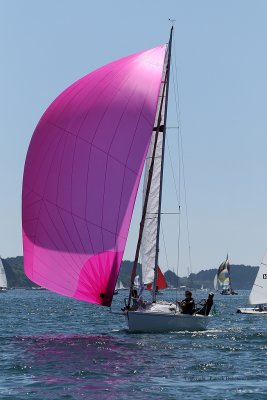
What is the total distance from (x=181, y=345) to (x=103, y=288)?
3.32m

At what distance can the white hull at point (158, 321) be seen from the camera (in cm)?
3259

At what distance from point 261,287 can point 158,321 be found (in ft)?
94.6

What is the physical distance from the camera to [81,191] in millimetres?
29750

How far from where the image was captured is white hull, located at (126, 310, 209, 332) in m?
32.6

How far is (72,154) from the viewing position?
97.8 feet

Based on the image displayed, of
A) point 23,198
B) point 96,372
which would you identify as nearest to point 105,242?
point 23,198

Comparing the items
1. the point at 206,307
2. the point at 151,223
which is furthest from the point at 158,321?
the point at 151,223

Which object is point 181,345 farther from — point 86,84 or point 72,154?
point 86,84

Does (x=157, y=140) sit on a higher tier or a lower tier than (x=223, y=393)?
higher

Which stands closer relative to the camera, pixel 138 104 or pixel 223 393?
pixel 223 393

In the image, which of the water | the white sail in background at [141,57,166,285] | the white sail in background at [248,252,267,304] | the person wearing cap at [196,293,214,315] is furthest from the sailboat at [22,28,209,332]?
the white sail in background at [248,252,267,304]

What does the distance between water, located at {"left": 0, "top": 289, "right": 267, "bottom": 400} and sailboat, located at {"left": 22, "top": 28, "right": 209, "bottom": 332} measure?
258 cm

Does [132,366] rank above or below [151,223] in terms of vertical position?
below

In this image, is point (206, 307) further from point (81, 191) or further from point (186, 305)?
point (81, 191)
